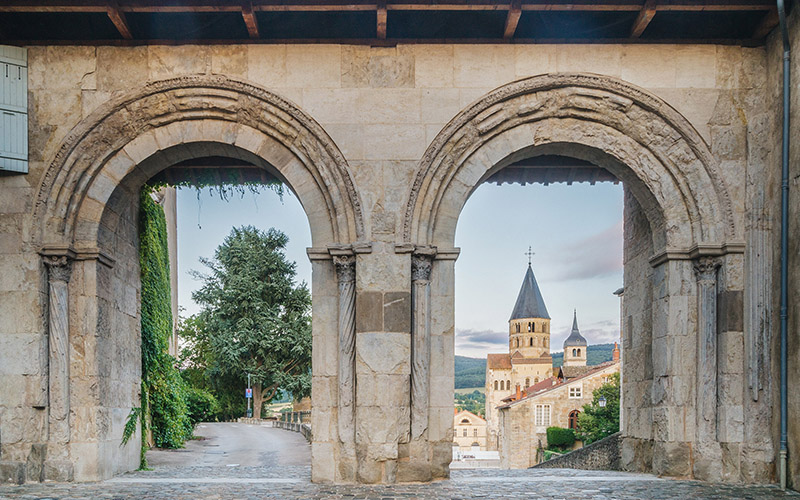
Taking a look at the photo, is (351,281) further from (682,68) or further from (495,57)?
(682,68)

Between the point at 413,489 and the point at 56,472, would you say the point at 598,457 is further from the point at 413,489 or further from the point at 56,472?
the point at 56,472

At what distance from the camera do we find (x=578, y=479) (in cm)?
772

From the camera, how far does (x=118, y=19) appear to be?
7.43 meters

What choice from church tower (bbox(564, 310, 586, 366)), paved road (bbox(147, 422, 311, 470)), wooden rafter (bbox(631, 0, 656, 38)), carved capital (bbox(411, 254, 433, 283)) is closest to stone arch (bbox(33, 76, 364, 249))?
carved capital (bbox(411, 254, 433, 283))

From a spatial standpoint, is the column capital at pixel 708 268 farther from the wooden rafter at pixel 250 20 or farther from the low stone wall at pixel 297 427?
the low stone wall at pixel 297 427

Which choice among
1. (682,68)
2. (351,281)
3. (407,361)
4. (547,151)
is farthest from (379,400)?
(682,68)

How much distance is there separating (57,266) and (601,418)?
1280 inches

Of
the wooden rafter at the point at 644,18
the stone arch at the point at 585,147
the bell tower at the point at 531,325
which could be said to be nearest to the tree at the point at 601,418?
the stone arch at the point at 585,147

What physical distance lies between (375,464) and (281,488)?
39.0 inches

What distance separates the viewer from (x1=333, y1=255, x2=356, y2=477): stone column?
742 centimetres

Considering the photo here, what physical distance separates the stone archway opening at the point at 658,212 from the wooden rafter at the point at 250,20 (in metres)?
2.33

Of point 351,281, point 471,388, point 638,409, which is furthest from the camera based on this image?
point 471,388

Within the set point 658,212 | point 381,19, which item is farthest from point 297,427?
point 381,19

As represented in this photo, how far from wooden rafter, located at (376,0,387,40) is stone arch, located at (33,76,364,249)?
124 cm
